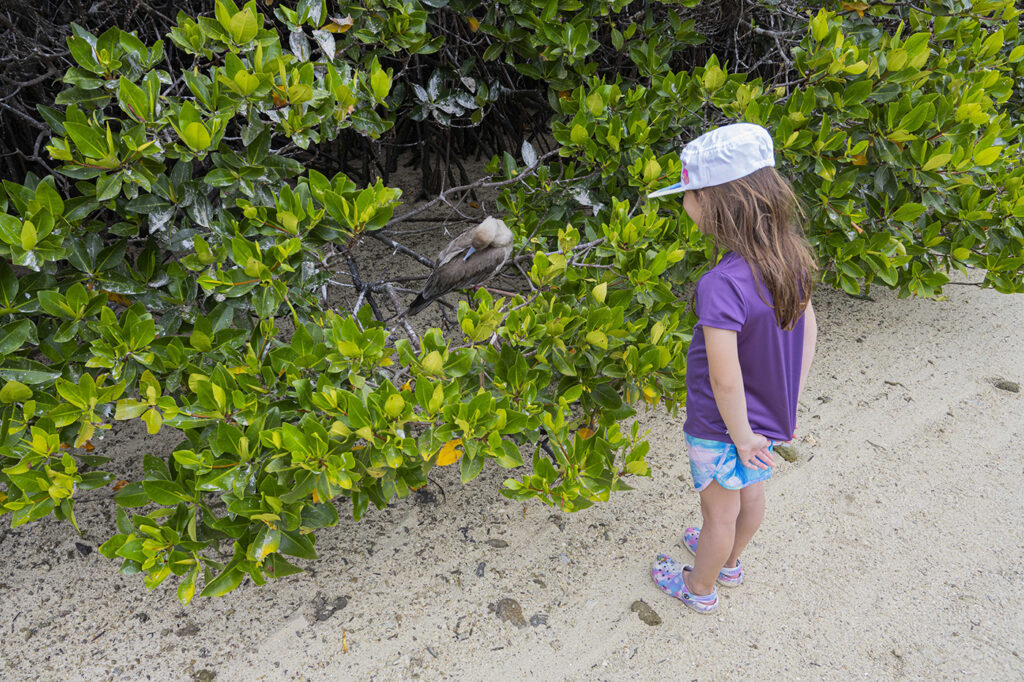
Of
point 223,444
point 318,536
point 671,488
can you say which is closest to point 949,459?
point 671,488

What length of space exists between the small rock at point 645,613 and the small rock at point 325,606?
3.34 ft

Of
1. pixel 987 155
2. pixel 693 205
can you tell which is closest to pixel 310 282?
pixel 693 205

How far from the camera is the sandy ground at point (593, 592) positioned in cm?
223

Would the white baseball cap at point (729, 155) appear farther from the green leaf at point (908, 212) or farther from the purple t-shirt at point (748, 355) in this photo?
the green leaf at point (908, 212)

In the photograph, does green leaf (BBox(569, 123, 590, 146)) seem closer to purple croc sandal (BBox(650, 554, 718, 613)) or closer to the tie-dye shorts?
the tie-dye shorts

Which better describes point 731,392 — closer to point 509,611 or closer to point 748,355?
point 748,355

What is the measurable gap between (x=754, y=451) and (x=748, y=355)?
27cm

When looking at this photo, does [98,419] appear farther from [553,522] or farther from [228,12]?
[553,522]

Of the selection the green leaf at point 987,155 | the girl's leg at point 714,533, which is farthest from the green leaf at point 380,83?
the green leaf at point 987,155

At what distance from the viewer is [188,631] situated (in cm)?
232

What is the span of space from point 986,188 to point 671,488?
7.18 ft

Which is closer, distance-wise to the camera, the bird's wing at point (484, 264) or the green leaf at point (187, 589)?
the green leaf at point (187, 589)

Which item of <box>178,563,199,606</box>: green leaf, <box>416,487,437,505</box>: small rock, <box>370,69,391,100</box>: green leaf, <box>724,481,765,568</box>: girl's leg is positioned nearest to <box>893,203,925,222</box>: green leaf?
<box>724,481,765,568</box>: girl's leg

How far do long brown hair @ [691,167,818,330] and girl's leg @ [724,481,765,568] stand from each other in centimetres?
60
